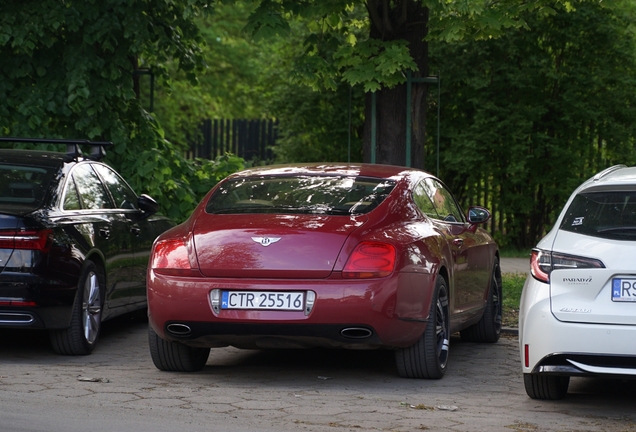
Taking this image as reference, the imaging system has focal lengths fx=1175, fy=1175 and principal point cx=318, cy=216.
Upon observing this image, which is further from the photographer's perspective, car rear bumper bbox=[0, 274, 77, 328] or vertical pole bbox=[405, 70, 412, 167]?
vertical pole bbox=[405, 70, 412, 167]

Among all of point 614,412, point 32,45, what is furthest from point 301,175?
point 32,45

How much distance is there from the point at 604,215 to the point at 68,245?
12.5ft

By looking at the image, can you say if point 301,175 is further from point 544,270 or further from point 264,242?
point 544,270

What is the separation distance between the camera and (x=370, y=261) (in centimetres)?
721

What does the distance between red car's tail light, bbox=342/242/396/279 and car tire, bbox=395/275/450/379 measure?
Result: 57 centimetres

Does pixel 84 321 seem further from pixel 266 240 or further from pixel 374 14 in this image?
pixel 374 14

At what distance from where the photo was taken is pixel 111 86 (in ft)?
45.7

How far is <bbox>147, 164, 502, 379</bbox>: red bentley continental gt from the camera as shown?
7.16 metres

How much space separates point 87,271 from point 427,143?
12.8 m

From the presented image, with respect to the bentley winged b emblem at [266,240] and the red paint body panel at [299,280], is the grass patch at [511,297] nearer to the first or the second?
the red paint body panel at [299,280]

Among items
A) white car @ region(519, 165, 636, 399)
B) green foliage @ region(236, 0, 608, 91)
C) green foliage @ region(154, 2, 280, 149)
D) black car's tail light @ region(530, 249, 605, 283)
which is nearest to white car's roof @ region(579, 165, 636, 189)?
white car @ region(519, 165, 636, 399)

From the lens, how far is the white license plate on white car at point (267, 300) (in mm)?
7145

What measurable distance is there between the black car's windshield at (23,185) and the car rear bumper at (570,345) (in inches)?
147

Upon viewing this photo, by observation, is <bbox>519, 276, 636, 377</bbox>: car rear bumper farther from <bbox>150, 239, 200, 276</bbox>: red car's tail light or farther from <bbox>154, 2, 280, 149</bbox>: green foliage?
<bbox>154, 2, 280, 149</bbox>: green foliage
